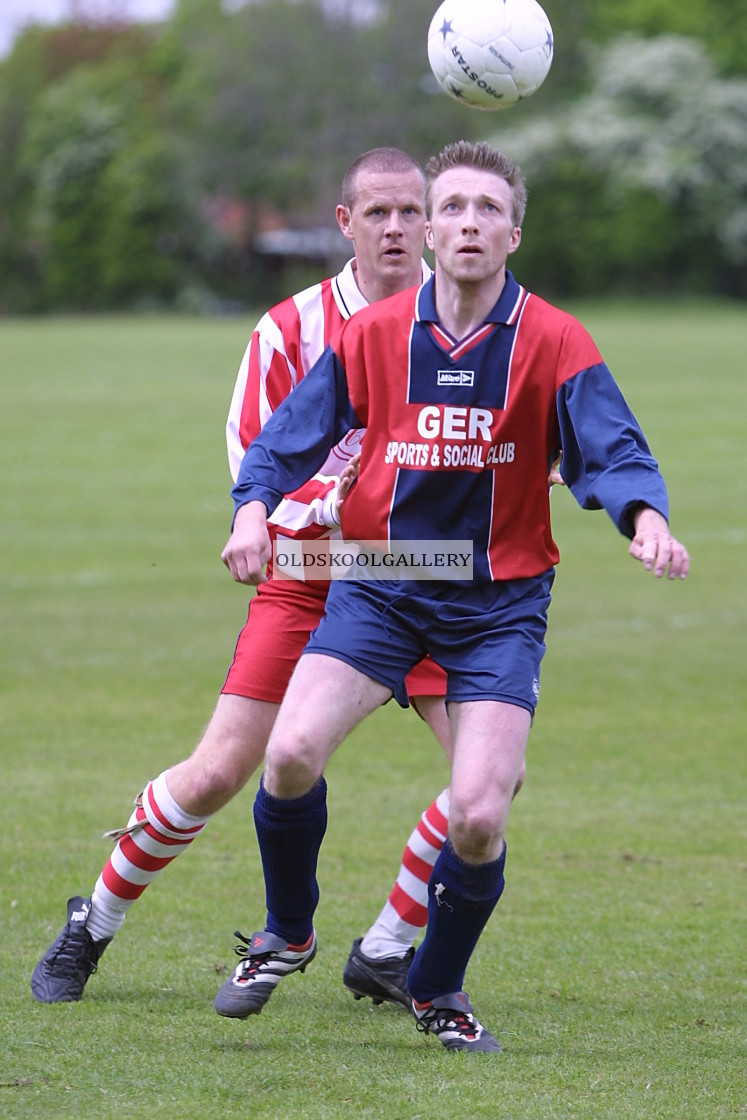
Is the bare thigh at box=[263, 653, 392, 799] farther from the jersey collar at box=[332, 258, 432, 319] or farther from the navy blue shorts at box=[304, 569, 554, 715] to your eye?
the jersey collar at box=[332, 258, 432, 319]

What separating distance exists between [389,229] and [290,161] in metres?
64.8

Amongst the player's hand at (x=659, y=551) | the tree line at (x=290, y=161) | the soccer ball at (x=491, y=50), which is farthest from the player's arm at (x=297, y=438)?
the tree line at (x=290, y=161)

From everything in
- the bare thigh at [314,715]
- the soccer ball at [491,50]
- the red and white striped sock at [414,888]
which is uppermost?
the soccer ball at [491,50]

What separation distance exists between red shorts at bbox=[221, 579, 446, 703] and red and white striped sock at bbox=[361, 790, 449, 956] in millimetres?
481

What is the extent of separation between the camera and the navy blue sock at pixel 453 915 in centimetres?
410

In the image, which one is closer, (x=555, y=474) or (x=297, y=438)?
(x=297, y=438)

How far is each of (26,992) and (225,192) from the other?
6583 centimetres

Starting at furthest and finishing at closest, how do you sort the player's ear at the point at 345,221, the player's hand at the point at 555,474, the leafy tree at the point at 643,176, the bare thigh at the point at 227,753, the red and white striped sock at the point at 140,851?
1. the leafy tree at the point at 643,176
2. the player's ear at the point at 345,221
3. the red and white striped sock at the point at 140,851
4. the bare thigh at the point at 227,753
5. the player's hand at the point at 555,474

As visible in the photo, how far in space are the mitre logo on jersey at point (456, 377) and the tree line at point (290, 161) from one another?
180 ft

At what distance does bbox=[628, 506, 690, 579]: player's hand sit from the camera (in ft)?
11.7

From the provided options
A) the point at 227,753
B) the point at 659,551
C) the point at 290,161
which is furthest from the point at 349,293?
the point at 290,161

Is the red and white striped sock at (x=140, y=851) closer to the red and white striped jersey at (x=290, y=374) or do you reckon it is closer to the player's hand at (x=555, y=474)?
the red and white striped jersey at (x=290, y=374)

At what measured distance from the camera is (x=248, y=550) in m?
3.87

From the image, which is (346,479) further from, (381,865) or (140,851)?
(381,865)
